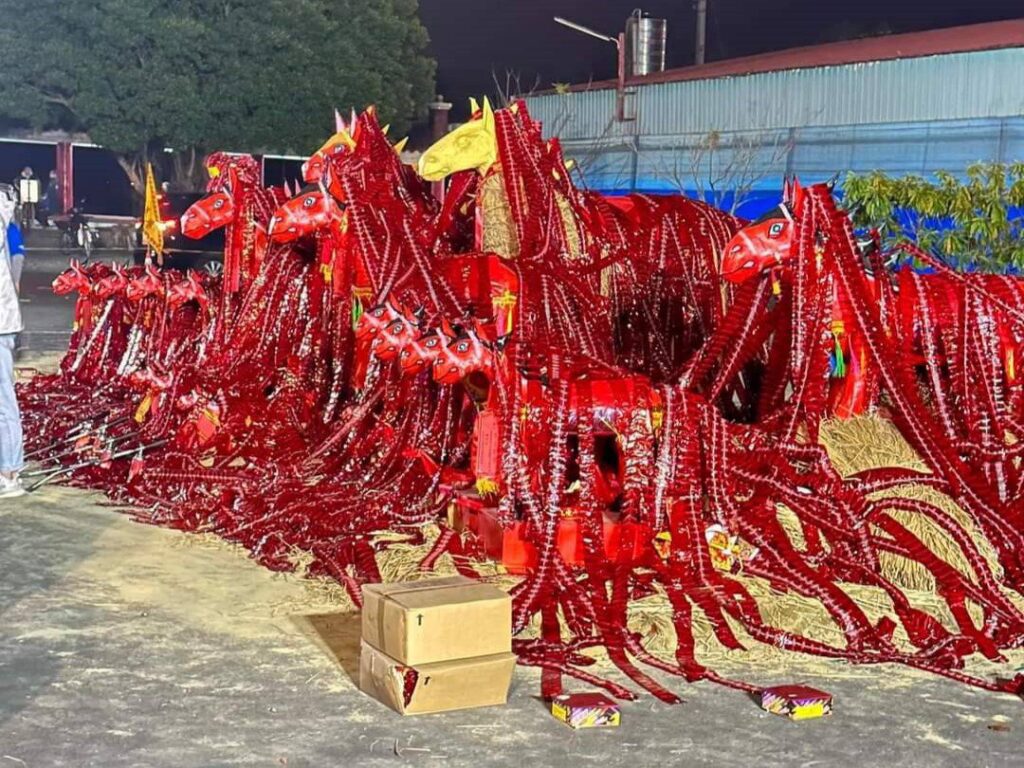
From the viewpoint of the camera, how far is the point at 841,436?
6.55 metres

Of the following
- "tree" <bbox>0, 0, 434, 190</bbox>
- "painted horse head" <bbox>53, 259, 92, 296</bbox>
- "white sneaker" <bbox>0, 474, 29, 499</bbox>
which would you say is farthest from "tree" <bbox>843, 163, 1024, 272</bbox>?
"tree" <bbox>0, 0, 434, 190</bbox>

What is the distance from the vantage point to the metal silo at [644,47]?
26.0m

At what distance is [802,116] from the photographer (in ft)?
67.5

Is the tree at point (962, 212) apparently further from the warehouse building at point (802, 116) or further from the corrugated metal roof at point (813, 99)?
the corrugated metal roof at point (813, 99)

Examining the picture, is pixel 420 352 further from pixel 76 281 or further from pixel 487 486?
pixel 76 281

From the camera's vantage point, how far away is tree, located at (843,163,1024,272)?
39.6ft

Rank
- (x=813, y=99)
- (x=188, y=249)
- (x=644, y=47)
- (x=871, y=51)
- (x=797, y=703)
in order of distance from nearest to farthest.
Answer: (x=797, y=703)
(x=813, y=99)
(x=871, y=51)
(x=188, y=249)
(x=644, y=47)

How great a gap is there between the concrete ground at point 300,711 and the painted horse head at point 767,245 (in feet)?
6.99

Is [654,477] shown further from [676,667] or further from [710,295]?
[710,295]

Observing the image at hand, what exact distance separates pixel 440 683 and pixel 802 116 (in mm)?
17381

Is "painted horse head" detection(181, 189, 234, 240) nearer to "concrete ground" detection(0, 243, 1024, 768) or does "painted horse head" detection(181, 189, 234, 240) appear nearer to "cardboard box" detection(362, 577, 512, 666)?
"concrete ground" detection(0, 243, 1024, 768)

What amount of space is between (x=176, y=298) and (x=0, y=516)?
3.17 metres

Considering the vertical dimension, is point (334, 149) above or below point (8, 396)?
above

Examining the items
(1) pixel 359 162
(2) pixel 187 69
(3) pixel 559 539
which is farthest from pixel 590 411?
(2) pixel 187 69
